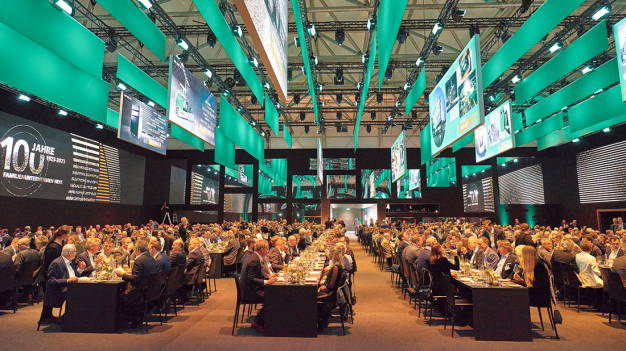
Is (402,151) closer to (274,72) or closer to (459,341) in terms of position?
(459,341)

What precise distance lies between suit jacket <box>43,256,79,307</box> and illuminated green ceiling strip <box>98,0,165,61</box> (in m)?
4.14

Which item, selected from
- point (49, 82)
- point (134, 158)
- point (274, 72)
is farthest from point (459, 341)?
point (134, 158)

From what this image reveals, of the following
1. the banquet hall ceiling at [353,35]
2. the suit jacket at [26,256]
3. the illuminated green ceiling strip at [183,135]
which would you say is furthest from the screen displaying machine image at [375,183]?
the suit jacket at [26,256]

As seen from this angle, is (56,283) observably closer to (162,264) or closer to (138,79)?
(162,264)

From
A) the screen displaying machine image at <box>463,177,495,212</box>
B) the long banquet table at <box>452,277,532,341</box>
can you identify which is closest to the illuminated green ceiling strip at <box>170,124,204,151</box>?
the long banquet table at <box>452,277,532,341</box>

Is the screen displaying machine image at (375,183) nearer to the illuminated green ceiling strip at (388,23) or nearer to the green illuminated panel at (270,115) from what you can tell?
Answer: the green illuminated panel at (270,115)

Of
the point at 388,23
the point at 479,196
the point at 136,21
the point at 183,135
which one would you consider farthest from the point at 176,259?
the point at 479,196

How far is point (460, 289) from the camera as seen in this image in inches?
209

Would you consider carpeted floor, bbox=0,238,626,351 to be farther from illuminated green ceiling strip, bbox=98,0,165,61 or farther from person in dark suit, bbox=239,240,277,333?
illuminated green ceiling strip, bbox=98,0,165,61

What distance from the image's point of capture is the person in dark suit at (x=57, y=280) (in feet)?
15.6

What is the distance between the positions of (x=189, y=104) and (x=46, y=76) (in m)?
2.64

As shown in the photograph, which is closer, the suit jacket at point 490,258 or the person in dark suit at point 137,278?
the person in dark suit at point 137,278

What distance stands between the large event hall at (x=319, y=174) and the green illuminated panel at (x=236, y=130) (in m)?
0.12

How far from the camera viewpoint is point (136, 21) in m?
6.73
